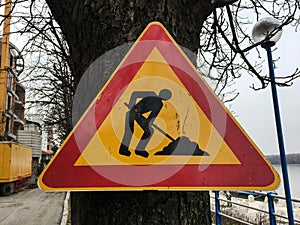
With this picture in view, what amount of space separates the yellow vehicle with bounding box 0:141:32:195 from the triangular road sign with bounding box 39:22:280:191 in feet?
59.2

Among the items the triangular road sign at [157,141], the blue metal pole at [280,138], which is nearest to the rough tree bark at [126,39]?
the triangular road sign at [157,141]

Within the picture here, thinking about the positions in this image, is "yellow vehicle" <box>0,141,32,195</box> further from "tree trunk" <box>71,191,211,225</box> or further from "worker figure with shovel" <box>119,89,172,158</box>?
"worker figure with shovel" <box>119,89,172,158</box>

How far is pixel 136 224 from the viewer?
1.38 metres

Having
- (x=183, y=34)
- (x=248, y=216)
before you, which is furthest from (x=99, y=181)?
(x=248, y=216)

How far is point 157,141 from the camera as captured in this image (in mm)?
1323

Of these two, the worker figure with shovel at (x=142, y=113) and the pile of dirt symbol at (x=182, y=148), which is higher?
the worker figure with shovel at (x=142, y=113)

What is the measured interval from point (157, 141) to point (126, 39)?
1.92 feet

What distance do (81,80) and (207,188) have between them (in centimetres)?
91

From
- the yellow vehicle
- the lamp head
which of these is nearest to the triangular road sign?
the lamp head

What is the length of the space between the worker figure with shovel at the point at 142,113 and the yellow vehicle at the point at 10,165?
18.1m

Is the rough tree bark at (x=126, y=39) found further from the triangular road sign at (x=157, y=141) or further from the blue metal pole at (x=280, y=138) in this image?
the blue metal pole at (x=280, y=138)

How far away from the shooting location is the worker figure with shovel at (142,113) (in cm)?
131

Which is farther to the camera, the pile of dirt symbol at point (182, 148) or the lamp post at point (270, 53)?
the lamp post at point (270, 53)

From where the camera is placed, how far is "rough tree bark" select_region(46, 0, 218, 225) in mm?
1404
